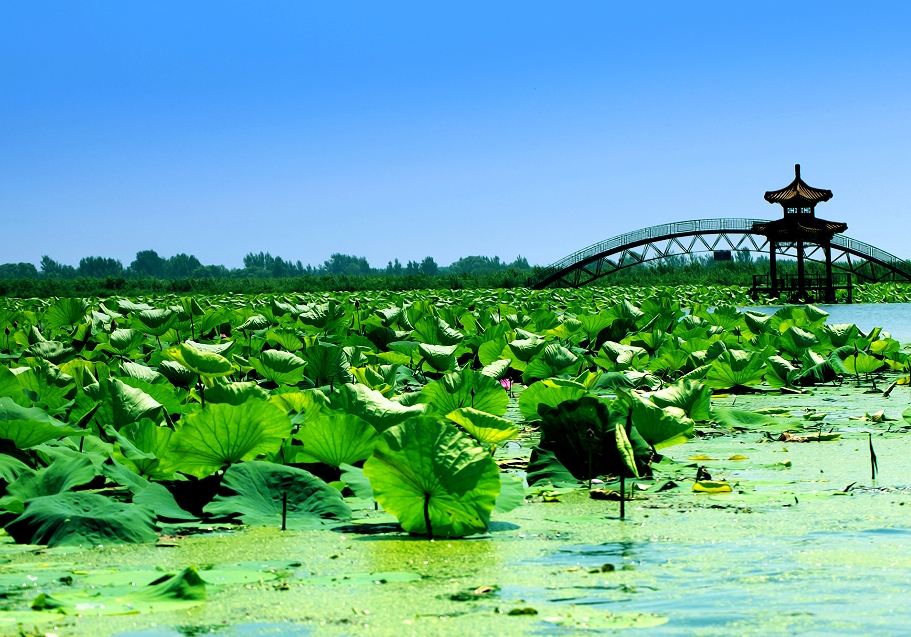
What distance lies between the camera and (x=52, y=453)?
8.21 feet

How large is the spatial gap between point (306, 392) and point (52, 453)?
794 millimetres

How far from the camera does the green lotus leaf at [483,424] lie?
268 cm

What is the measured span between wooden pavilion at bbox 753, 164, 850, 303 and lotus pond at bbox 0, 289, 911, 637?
23.1 metres

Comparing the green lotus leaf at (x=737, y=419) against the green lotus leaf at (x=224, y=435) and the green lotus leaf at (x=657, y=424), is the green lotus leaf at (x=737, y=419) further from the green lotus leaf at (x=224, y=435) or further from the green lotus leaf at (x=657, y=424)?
the green lotus leaf at (x=224, y=435)

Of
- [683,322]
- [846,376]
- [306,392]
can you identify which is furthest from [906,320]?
[306,392]

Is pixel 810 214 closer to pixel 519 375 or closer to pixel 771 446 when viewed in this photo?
pixel 519 375

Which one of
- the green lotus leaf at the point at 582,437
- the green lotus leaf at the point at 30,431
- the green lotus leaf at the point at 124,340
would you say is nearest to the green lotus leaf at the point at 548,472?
the green lotus leaf at the point at 582,437

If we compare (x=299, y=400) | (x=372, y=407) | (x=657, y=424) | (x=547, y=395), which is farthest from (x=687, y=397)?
(x=299, y=400)

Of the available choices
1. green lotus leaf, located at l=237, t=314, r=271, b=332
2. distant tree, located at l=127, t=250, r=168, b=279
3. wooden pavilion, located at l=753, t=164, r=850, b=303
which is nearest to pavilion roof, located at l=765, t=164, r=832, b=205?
wooden pavilion, located at l=753, t=164, r=850, b=303

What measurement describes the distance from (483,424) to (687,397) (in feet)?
3.31

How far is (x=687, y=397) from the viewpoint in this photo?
3424 millimetres

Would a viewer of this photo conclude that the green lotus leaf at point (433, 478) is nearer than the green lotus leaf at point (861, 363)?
Yes

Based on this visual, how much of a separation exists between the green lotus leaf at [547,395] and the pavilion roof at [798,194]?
81.6 feet

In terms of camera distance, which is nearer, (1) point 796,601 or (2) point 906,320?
(1) point 796,601
